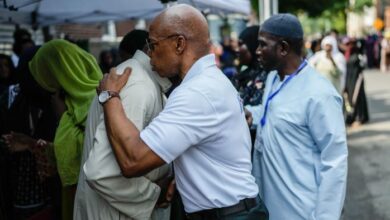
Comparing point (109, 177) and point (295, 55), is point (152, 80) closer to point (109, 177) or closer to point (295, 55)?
point (109, 177)

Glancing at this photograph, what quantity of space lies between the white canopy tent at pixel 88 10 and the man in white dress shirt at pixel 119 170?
195 centimetres

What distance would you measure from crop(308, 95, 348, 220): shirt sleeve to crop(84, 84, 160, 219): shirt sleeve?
82cm

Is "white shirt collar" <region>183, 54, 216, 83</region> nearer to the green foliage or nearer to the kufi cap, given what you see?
the kufi cap

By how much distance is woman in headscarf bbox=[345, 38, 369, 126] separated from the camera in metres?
10.2

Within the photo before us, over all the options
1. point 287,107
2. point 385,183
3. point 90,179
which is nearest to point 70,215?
point 90,179

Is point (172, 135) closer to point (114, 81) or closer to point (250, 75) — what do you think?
point (114, 81)

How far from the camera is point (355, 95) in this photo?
33.8 ft

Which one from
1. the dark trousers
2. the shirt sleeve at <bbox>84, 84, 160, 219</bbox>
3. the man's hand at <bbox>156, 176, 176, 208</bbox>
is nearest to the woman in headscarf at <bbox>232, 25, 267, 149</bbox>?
the man's hand at <bbox>156, 176, 176, 208</bbox>

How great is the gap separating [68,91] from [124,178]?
37.5 inches

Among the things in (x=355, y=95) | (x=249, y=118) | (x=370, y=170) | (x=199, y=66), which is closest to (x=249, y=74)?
(x=249, y=118)

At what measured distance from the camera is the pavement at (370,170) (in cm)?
530

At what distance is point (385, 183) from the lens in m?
6.23

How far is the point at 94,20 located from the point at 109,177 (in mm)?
5479

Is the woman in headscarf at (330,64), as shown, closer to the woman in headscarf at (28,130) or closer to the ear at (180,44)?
the woman in headscarf at (28,130)
